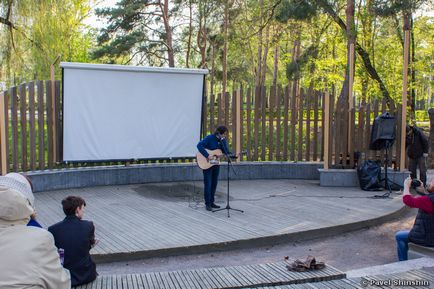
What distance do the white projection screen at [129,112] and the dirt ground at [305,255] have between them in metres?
4.95

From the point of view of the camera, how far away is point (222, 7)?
25.2 m

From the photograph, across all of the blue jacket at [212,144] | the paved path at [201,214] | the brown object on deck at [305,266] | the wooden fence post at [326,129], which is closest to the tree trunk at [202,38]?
the wooden fence post at [326,129]

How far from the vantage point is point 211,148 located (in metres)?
8.46

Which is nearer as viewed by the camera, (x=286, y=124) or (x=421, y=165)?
(x=421, y=165)

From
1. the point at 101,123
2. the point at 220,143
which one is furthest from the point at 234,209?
the point at 101,123

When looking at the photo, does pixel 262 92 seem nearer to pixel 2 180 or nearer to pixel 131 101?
pixel 131 101

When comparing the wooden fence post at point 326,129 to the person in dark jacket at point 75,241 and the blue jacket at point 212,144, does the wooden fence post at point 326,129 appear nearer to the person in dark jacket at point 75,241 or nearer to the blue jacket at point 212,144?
the blue jacket at point 212,144

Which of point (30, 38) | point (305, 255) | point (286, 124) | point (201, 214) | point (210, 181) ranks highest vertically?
point (30, 38)

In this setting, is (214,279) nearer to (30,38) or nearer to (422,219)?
(422,219)

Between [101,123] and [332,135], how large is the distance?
17.6ft

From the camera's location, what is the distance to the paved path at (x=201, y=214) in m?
6.72

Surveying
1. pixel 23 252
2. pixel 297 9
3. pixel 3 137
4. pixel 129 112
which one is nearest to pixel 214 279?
pixel 23 252

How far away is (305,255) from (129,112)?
19.2 feet

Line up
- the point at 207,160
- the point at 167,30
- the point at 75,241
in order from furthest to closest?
the point at 167,30
the point at 207,160
the point at 75,241
